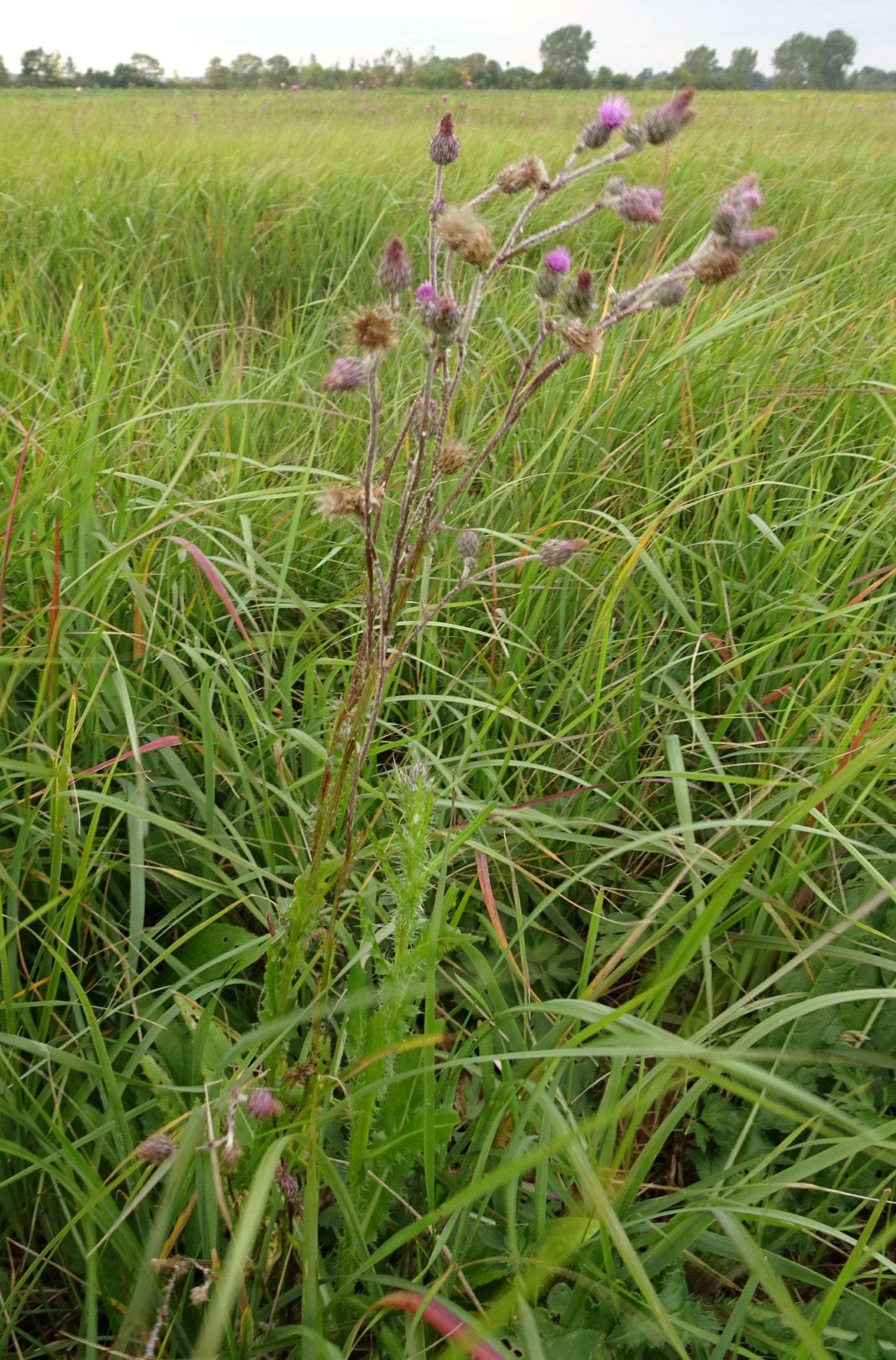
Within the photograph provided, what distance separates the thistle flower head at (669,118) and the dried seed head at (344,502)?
46 cm

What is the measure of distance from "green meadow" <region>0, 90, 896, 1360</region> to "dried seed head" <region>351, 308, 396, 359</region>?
20cm

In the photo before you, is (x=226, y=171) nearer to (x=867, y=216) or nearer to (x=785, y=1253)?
(x=867, y=216)

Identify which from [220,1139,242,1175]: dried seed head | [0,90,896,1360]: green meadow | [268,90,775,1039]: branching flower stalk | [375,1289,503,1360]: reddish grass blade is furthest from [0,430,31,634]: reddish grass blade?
[375,1289,503,1360]: reddish grass blade

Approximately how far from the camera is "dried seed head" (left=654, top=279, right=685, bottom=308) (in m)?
0.80

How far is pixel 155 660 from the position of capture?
1.30 m

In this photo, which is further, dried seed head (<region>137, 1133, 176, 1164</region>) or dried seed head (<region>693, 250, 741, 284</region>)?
dried seed head (<region>693, 250, 741, 284</region>)

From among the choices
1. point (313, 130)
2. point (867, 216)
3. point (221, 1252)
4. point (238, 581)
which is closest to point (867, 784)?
point (221, 1252)

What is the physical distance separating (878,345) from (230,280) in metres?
2.10

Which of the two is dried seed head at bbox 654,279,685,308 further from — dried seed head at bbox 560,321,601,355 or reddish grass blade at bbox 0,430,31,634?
reddish grass blade at bbox 0,430,31,634

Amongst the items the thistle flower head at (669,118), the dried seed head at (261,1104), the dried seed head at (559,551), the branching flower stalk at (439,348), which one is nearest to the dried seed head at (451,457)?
the branching flower stalk at (439,348)

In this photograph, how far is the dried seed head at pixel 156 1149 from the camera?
0.67 metres

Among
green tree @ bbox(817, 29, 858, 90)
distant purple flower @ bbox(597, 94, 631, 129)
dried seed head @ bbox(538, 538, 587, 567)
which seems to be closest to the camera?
dried seed head @ bbox(538, 538, 587, 567)

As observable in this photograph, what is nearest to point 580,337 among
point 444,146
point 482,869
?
point 444,146

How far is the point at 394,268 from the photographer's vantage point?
75cm
